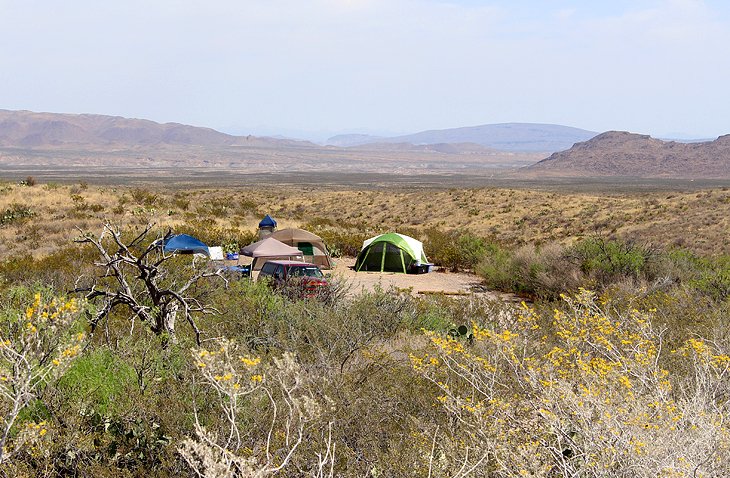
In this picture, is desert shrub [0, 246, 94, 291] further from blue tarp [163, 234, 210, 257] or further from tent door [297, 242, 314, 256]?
tent door [297, 242, 314, 256]

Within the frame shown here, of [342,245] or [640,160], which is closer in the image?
[342,245]

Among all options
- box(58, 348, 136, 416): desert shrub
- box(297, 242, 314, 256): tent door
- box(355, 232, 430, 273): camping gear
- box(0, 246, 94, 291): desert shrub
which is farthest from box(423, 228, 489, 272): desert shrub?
box(58, 348, 136, 416): desert shrub

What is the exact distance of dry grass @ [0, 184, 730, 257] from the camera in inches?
1093

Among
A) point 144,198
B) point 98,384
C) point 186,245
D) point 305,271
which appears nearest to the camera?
point 98,384

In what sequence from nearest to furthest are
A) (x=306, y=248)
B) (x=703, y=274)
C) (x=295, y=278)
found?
(x=295, y=278) → (x=703, y=274) → (x=306, y=248)

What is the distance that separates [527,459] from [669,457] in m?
0.92

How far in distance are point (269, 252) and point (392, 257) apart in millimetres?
4914

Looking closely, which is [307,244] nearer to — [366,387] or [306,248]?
[306,248]

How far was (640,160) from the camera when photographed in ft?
468

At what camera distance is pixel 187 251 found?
21.5 metres

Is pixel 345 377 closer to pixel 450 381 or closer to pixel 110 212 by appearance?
pixel 450 381

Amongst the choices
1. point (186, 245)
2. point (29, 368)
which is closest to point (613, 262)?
point (186, 245)

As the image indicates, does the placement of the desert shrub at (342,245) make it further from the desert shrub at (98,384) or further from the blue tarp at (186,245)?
the desert shrub at (98,384)

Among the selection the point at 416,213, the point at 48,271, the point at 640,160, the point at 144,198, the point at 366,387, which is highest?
the point at 640,160
